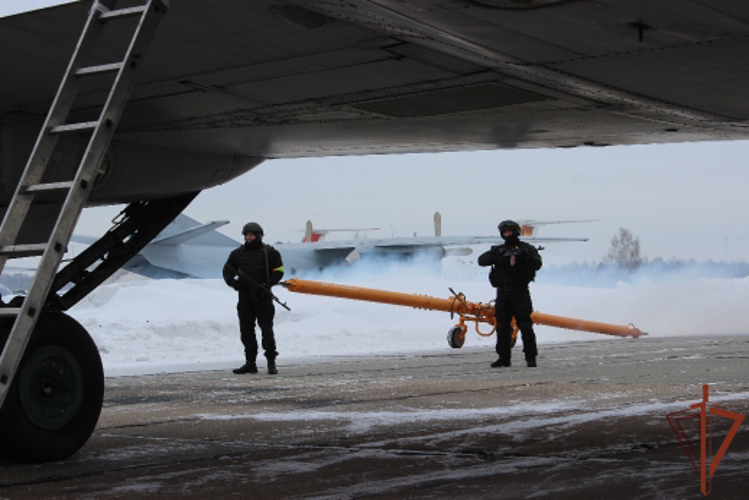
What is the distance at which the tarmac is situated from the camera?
4.22 m

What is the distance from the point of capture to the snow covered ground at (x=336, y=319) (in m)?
16.9

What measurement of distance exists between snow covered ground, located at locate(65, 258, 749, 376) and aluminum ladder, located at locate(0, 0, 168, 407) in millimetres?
8588

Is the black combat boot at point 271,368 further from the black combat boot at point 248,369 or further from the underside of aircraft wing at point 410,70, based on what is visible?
the underside of aircraft wing at point 410,70

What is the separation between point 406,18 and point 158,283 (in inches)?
1083

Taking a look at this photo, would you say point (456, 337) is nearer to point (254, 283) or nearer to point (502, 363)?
point (502, 363)

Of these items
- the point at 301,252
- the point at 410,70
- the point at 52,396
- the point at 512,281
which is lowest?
the point at 52,396

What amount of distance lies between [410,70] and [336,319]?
59.8 feet

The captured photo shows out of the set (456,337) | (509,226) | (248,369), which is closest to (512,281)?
(509,226)

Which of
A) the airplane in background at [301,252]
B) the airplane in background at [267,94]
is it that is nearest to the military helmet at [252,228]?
the airplane in background at [267,94]

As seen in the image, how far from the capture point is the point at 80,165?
3.88m

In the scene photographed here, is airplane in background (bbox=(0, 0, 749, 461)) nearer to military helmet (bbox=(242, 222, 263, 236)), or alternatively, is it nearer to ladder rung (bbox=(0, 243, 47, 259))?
ladder rung (bbox=(0, 243, 47, 259))

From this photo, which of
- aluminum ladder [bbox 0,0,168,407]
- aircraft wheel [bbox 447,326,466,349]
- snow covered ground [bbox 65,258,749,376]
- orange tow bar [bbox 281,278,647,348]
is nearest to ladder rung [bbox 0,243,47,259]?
aluminum ladder [bbox 0,0,168,407]

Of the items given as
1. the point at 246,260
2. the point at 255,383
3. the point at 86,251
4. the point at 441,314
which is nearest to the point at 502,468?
the point at 86,251

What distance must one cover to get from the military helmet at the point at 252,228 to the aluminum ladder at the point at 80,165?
7439 mm
